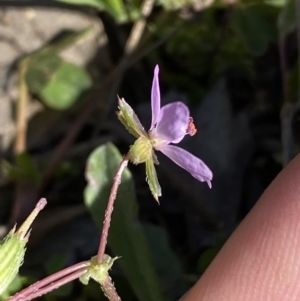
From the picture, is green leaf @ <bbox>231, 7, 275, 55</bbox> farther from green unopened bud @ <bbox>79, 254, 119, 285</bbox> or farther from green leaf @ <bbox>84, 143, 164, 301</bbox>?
green unopened bud @ <bbox>79, 254, 119, 285</bbox>

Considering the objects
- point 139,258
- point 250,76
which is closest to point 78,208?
point 139,258

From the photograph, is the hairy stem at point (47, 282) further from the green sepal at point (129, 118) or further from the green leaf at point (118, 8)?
the green leaf at point (118, 8)

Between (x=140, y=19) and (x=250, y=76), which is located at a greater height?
(x=140, y=19)

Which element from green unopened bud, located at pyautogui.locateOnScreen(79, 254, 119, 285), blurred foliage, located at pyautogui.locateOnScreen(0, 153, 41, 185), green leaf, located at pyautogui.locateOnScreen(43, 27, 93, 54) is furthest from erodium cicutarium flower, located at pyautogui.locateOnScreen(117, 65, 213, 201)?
green leaf, located at pyautogui.locateOnScreen(43, 27, 93, 54)

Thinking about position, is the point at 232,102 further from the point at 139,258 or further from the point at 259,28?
the point at 139,258

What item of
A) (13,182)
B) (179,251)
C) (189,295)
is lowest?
(179,251)

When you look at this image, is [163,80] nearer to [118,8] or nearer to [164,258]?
[118,8]

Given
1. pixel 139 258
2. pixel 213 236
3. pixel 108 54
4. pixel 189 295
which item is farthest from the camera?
pixel 108 54

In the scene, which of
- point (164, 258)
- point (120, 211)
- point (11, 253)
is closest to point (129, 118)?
point (11, 253)

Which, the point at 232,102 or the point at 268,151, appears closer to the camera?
the point at 268,151
